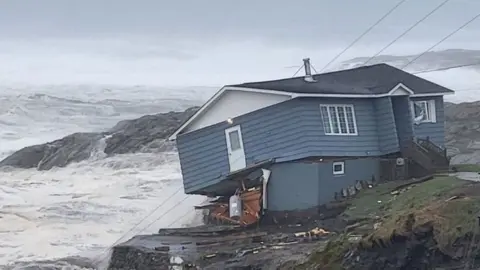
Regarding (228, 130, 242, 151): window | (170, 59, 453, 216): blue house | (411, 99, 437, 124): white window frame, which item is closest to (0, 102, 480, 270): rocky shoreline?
(170, 59, 453, 216): blue house

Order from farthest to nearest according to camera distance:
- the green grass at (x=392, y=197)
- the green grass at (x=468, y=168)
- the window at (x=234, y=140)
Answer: the green grass at (x=468, y=168)
the window at (x=234, y=140)
the green grass at (x=392, y=197)

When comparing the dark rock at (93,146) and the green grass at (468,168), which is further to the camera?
the dark rock at (93,146)

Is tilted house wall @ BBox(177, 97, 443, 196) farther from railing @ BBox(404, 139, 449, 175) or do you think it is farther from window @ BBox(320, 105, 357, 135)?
railing @ BBox(404, 139, 449, 175)

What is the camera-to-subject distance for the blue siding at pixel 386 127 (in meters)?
23.5

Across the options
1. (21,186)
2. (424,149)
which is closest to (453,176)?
(424,149)

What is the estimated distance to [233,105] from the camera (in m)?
23.4

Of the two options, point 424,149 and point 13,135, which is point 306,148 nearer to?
point 424,149

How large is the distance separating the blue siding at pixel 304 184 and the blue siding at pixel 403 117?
2.21 meters

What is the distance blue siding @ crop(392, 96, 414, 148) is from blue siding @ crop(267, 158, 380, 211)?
2.21 m

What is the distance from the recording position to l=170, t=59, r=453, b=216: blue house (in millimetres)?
21984

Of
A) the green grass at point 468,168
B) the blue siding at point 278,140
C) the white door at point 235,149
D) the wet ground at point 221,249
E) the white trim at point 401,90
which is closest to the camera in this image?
the wet ground at point 221,249

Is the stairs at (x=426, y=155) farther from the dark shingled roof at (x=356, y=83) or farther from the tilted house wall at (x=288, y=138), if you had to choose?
the dark shingled roof at (x=356, y=83)

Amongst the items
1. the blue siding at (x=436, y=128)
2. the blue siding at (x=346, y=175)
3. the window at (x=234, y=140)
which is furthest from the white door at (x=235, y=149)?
the blue siding at (x=436, y=128)

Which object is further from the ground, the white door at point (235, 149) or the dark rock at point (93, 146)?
the dark rock at point (93, 146)
